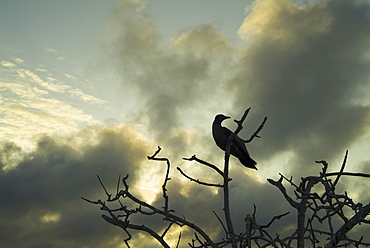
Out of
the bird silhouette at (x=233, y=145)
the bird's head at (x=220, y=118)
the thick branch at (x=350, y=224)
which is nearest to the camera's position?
the thick branch at (x=350, y=224)

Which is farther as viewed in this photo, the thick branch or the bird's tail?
the bird's tail

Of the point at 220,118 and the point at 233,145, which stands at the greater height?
the point at 220,118

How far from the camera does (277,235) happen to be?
430 cm

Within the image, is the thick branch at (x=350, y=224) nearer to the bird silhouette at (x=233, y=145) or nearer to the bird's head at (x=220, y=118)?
the bird silhouette at (x=233, y=145)

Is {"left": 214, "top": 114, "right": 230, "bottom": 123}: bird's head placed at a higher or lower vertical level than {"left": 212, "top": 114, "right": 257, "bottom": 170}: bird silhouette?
higher

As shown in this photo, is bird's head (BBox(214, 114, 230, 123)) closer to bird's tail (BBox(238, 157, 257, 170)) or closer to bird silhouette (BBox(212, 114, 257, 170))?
bird silhouette (BBox(212, 114, 257, 170))

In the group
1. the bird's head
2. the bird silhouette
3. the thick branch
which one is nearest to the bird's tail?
the bird silhouette

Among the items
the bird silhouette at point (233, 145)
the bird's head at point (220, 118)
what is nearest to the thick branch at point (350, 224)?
the bird silhouette at point (233, 145)

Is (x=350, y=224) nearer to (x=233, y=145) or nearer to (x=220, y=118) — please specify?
(x=233, y=145)

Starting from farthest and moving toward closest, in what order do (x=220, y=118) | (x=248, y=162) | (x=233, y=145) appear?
(x=220, y=118) → (x=248, y=162) → (x=233, y=145)

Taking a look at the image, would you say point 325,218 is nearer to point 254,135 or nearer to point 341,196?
point 341,196

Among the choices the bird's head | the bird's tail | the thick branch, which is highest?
the bird's head

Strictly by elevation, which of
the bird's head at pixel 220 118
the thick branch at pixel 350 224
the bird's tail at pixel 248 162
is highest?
the bird's head at pixel 220 118

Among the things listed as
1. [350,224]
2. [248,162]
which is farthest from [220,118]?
[350,224]
